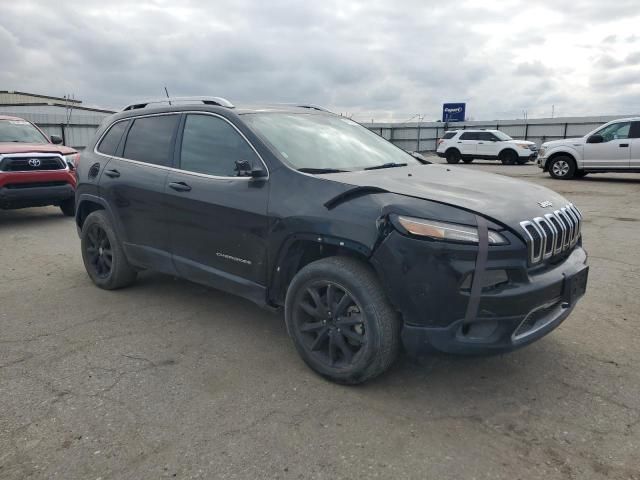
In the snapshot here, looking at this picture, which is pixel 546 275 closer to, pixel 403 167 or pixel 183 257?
pixel 403 167

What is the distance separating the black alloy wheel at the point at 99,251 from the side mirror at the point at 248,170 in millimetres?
1977

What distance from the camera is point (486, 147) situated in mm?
24250

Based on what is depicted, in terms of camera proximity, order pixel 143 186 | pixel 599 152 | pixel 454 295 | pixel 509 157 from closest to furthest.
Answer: pixel 454 295, pixel 143 186, pixel 599 152, pixel 509 157

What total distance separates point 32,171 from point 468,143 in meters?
20.2

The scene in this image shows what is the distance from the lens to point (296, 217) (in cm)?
320

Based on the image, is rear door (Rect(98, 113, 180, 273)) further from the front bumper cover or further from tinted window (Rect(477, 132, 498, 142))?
tinted window (Rect(477, 132, 498, 142))

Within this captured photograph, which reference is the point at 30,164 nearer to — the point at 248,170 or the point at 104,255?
the point at 104,255

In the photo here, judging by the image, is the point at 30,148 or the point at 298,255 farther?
the point at 30,148

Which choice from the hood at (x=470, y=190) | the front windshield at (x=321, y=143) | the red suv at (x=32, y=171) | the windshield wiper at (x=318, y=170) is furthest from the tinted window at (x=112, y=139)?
the red suv at (x=32, y=171)

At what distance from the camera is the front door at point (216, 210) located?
3471mm

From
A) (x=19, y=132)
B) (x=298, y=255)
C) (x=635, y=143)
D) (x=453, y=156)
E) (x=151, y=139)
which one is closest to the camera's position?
(x=298, y=255)

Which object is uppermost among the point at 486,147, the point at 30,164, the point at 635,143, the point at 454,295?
the point at 486,147

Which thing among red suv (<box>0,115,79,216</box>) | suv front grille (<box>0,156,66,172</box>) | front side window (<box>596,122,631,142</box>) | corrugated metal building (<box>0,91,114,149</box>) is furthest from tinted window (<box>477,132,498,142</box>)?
suv front grille (<box>0,156,66,172</box>)

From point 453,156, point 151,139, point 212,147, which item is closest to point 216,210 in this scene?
point 212,147
